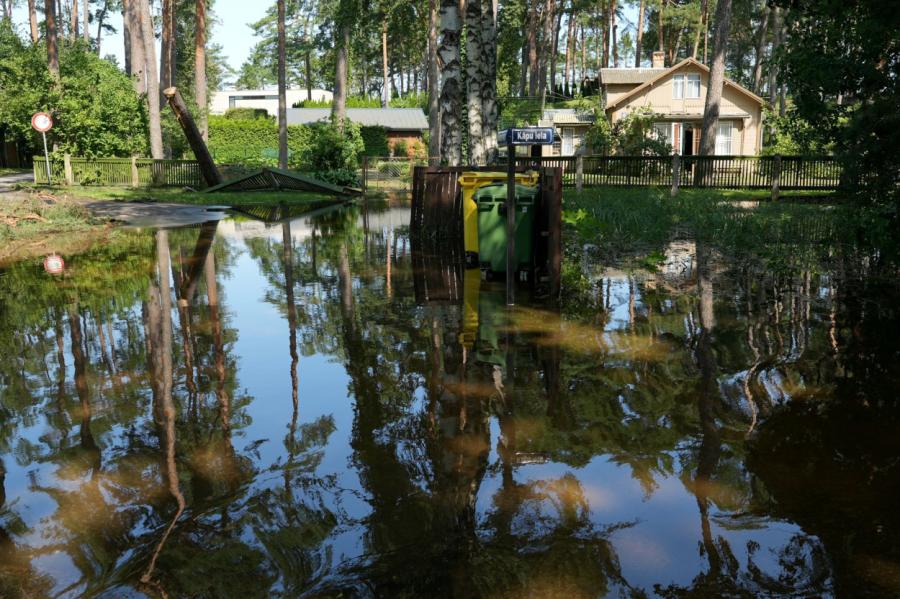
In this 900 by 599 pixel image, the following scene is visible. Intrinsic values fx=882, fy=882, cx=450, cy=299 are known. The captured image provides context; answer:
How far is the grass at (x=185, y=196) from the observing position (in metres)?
28.8

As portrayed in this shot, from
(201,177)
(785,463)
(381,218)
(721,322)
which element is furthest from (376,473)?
(201,177)

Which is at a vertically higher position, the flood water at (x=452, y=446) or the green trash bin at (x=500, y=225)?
the green trash bin at (x=500, y=225)

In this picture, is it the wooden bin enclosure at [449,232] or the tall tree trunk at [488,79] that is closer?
the wooden bin enclosure at [449,232]

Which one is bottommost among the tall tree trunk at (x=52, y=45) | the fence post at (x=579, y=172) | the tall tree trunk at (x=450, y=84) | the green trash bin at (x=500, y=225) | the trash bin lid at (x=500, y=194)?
the green trash bin at (x=500, y=225)

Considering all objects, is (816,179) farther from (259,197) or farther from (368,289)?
(368,289)

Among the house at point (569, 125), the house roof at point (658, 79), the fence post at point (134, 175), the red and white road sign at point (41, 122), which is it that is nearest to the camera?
the red and white road sign at point (41, 122)

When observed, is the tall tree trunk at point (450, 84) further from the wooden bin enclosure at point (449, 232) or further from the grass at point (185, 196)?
the grass at point (185, 196)

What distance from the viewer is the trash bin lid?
10797mm

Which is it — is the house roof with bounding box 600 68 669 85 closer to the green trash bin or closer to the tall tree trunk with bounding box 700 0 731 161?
the tall tree trunk with bounding box 700 0 731 161

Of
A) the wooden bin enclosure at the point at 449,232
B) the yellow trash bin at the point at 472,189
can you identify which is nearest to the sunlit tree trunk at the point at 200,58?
the wooden bin enclosure at the point at 449,232

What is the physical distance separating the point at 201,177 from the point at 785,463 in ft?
101

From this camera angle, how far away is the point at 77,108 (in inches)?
1364

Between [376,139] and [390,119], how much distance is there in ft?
16.0

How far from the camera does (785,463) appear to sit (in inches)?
199
